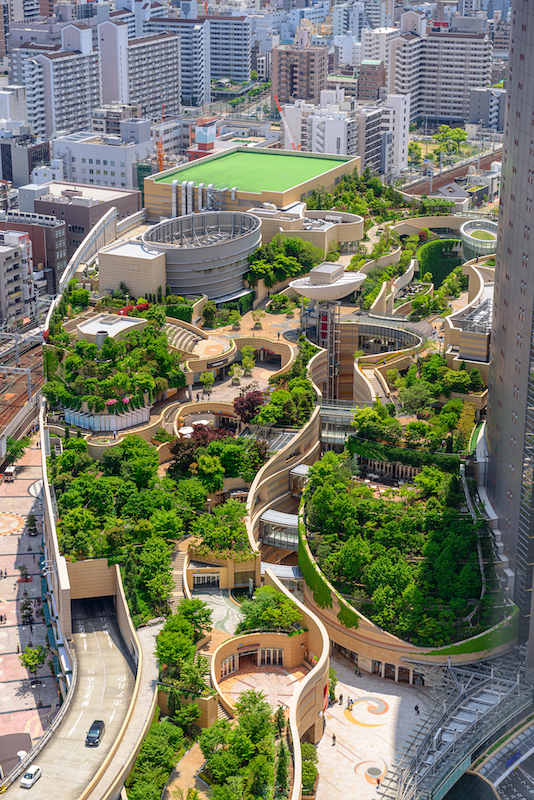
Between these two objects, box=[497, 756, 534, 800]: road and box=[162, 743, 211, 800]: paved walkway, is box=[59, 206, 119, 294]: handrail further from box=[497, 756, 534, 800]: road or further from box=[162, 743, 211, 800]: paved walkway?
box=[497, 756, 534, 800]: road

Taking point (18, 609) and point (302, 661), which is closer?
point (302, 661)

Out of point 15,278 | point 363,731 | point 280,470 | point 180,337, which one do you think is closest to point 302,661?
point 363,731

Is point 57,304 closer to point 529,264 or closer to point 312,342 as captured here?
point 312,342

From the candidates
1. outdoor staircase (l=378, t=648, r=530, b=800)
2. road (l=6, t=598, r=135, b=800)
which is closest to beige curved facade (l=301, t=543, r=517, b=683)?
outdoor staircase (l=378, t=648, r=530, b=800)

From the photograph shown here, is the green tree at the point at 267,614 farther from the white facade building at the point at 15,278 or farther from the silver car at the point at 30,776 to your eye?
the white facade building at the point at 15,278

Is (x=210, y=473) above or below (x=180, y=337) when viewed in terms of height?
below

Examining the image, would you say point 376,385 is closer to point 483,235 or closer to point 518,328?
point 518,328

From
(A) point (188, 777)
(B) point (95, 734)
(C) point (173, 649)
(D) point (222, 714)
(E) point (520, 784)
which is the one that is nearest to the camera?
(A) point (188, 777)
